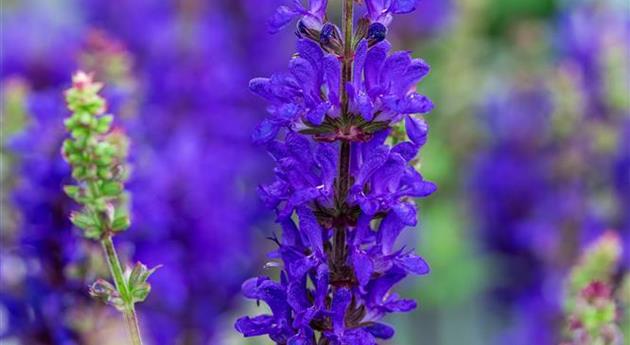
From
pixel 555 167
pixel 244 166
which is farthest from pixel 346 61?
pixel 244 166

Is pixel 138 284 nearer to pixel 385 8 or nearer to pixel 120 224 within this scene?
pixel 120 224

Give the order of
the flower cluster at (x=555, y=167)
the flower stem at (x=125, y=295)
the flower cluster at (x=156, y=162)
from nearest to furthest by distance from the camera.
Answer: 1. the flower stem at (x=125, y=295)
2. the flower cluster at (x=156, y=162)
3. the flower cluster at (x=555, y=167)

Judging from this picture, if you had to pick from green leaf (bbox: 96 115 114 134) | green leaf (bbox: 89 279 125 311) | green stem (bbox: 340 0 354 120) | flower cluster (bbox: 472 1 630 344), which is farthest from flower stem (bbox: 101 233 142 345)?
flower cluster (bbox: 472 1 630 344)

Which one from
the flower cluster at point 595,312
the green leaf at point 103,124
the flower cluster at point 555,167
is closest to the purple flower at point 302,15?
the green leaf at point 103,124

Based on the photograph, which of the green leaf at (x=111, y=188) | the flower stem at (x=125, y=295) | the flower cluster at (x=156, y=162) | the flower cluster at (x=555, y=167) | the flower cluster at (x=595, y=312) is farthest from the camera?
the flower cluster at (x=555, y=167)

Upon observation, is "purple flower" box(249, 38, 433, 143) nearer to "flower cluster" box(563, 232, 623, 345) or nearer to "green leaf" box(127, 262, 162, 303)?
"green leaf" box(127, 262, 162, 303)

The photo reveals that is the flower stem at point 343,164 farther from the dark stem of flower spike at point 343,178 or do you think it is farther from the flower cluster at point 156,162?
the flower cluster at point 156,162

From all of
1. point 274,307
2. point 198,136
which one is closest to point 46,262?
point 274,307
